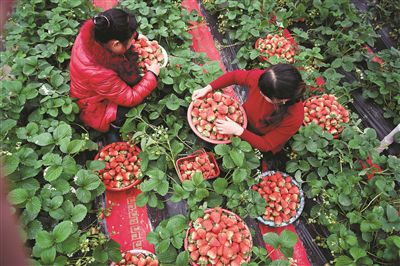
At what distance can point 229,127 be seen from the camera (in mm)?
2225

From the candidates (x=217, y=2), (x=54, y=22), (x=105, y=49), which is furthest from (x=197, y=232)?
(x=217, y=2)

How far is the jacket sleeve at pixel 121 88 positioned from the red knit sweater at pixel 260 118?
0.46m

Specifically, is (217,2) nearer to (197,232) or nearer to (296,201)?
(296,201)

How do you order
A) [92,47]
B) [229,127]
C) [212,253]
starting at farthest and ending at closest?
[229,127]
[92,47]
[212,253]

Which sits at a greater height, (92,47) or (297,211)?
(92,47)

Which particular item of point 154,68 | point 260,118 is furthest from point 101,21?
point 260,118

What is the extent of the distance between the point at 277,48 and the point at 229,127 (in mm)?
1137

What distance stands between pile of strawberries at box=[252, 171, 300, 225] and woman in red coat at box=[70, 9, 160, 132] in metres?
1.07

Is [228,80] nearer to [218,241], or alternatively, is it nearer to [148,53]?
[148,53]

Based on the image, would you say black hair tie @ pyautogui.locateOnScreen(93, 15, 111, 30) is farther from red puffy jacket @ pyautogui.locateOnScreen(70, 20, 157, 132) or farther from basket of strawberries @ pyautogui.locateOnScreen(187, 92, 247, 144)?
basket of strawberries @ pyautogui.locateOnScreen(187, 92, 247, 144)

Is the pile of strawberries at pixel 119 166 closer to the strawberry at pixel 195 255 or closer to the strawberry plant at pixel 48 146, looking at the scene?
the strawberry plant at pixel 48 146

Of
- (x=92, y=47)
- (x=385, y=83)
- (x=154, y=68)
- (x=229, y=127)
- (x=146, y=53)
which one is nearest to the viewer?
(x=92, y=47)

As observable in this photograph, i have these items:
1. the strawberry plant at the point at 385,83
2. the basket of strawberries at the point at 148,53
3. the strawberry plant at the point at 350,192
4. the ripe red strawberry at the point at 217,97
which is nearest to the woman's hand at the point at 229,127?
the ripe red strawberry at the point at 217,97

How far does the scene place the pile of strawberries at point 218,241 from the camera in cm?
184
